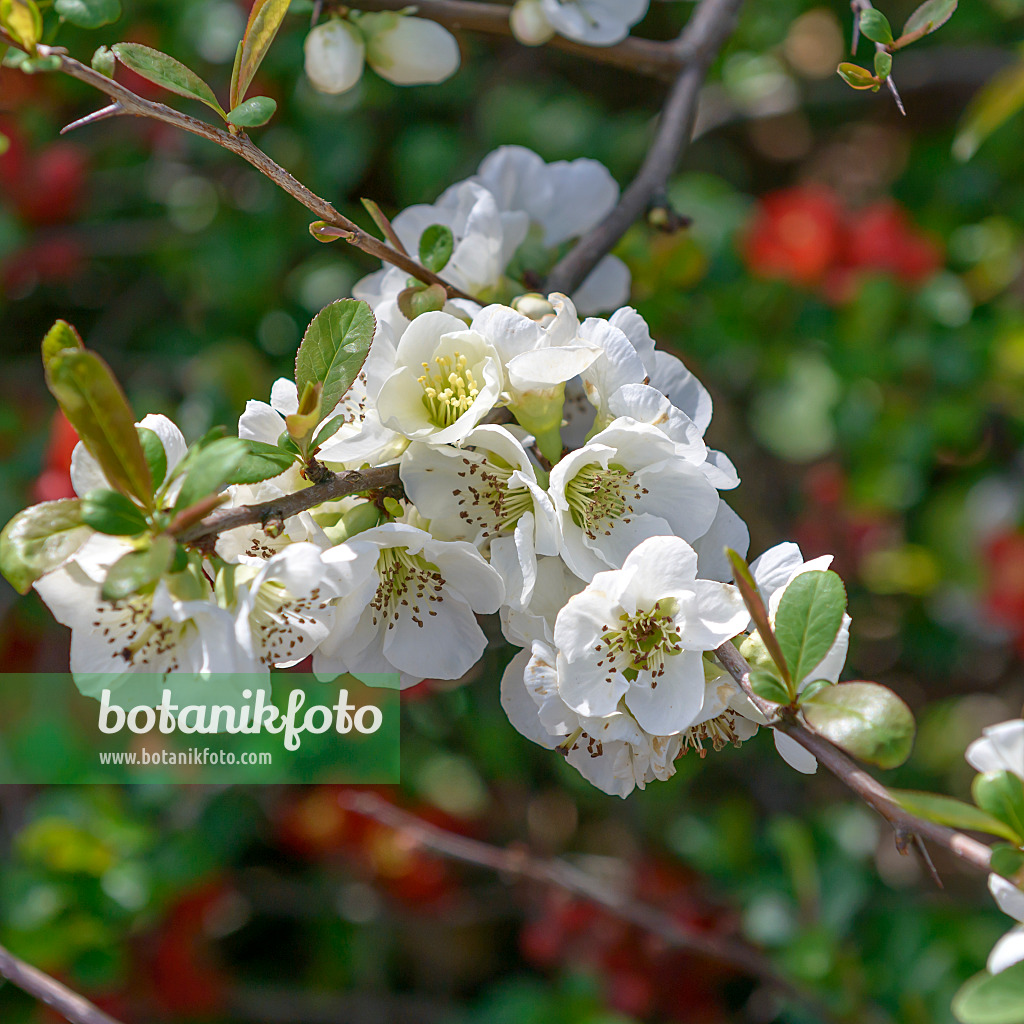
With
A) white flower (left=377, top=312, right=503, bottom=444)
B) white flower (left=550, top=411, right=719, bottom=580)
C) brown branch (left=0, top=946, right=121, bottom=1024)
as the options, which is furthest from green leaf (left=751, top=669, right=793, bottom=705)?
brown branch (left=0, top=946, right=121, bottom=1024)

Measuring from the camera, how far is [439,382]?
0.65 metres

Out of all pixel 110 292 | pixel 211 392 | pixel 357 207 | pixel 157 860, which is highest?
pixel 357 207

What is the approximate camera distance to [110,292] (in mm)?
1779

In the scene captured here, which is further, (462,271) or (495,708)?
(495,708)

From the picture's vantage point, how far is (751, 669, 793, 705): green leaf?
534 mm

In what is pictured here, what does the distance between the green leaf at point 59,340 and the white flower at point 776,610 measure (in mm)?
448

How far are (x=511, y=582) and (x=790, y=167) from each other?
6.35 ft

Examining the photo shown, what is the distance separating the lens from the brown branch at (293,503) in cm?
54

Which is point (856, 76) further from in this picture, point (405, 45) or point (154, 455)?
point (154, 455)

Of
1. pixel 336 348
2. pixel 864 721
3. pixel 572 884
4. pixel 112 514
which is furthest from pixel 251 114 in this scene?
pixel 572 884

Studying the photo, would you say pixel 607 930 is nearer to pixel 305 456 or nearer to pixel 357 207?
pixel 305 456

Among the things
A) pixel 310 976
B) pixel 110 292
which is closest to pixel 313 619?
pixel 310 976

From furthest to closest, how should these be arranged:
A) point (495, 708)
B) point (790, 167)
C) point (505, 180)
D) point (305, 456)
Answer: point (790, 167) < point (495, 708) < point (505, 180) < point (305, 456)

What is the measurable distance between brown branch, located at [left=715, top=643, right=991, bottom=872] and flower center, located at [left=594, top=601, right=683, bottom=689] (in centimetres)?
6
